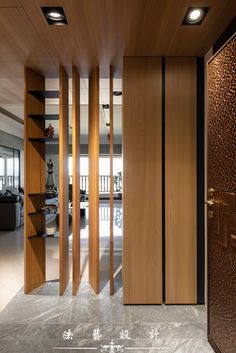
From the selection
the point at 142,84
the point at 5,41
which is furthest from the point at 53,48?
the point at 142,84

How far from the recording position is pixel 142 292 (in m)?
2.64

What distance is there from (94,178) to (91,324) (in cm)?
139

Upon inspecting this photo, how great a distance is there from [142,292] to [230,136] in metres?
1.73

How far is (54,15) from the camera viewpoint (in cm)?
194

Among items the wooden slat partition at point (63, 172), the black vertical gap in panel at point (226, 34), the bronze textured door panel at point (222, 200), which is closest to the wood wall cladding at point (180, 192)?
the black vertical gap in panel at point (226, 34)

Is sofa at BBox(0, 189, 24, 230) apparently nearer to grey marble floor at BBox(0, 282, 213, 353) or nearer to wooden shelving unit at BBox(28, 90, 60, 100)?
grey marble floor at BBox(0, 282, 213, 353)

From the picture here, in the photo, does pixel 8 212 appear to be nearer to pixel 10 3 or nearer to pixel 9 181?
pixel 9 181

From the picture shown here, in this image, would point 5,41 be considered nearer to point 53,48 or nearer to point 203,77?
point 53,48

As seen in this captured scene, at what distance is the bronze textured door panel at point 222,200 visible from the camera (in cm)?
166

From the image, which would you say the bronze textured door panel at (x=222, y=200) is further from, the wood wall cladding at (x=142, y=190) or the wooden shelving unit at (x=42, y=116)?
the wooden shelving unit at (x=42, y=116)

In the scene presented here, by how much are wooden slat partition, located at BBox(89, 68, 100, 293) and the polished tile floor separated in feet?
0.84

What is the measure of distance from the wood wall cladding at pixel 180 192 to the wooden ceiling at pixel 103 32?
0.94 feet

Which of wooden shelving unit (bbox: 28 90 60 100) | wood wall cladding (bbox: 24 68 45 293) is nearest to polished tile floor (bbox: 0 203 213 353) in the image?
wood wall cladding (bbox: 24 68 45 293)

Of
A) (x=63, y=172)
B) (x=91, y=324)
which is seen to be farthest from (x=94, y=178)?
(x=91, y=324)
